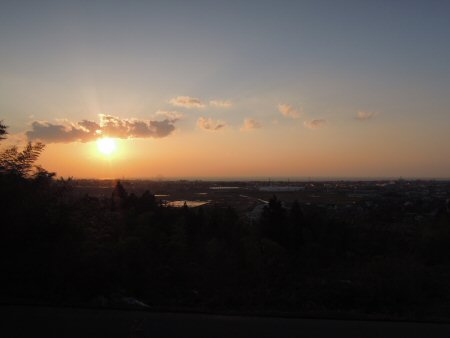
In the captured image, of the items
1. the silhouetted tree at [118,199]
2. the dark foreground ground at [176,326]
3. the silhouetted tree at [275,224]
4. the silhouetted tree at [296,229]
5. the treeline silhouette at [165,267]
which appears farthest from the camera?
the silhouetted tree at [118,199]

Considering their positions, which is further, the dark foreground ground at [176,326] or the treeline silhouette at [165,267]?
the treeline silhouette at [165,267]

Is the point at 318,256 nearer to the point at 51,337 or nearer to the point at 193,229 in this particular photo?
the point at 193,229

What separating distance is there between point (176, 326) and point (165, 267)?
800 centimetres

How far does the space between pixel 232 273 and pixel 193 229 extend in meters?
8.21

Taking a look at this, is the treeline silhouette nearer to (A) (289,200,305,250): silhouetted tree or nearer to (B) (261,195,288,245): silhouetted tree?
(B) (261,195,288,245): silhouetted tree

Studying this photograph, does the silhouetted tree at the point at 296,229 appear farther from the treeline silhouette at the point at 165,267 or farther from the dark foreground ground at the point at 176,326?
the dark foreground ground at the point at 176,326

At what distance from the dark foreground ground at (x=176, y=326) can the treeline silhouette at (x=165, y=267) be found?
72 cm

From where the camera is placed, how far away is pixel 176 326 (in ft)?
20.3

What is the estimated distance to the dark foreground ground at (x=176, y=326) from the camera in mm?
5918

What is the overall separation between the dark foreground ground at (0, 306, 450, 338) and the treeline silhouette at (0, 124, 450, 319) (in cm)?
72

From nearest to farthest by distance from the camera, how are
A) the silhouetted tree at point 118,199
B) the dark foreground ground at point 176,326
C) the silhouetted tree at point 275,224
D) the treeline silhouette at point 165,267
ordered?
the dark foreground ground at point 176,326 → the treeline silhouette at point 165,267 → the silhouetted tree at point 275,224 → the silhouetted tree at point 118,199

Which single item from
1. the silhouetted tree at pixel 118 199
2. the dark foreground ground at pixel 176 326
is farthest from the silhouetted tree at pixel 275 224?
the dark foreground ground at pixel 176 326

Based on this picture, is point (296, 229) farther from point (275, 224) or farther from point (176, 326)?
point (176, 326)

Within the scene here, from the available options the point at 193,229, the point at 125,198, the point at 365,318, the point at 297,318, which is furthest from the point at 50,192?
the point at 125,198
